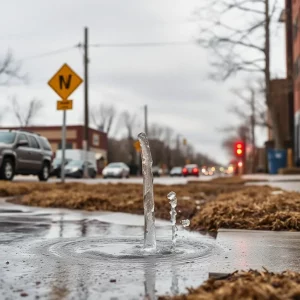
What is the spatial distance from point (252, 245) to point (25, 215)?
3946 millimetres

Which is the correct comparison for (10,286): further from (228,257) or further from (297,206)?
(297,206)

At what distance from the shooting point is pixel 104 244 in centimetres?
478

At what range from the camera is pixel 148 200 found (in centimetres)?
467

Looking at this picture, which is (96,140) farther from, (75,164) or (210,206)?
(210,206)

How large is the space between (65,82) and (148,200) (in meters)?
9.55

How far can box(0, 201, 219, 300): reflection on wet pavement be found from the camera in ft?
9.82

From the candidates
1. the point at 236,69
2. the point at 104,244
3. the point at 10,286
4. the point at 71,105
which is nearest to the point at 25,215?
the point at 104,244

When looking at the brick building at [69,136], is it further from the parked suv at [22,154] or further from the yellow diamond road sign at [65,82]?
the yellow diamond road sign at [65,82]

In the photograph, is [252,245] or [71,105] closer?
[252,245]

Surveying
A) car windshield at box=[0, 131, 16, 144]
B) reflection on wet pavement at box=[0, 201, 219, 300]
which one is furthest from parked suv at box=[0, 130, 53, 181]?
reflection on wet pavement at box=[0, 201, 219, 300]

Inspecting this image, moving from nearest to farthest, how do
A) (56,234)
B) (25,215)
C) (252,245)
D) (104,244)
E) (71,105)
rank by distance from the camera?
(252,245) → (104,244) → (56,234) → (25,215) → (71,105)

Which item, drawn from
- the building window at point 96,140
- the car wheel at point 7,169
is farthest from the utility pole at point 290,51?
the building window at point 96,140

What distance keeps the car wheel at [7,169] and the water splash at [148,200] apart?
1225 cm

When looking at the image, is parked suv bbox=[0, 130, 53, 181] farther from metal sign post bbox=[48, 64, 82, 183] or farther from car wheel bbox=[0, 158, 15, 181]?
metal sign post bbox=[48, 64, 82, 183]
